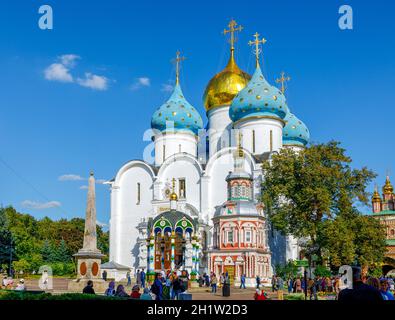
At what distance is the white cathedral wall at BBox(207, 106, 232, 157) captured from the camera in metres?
47.2

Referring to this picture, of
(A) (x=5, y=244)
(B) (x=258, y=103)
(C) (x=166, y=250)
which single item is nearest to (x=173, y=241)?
(C) (x=166, y=250)

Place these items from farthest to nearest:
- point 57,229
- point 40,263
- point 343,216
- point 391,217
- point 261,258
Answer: point 57,229 < point 391,217 < point 40,263 < point 261,258 < point 343,216

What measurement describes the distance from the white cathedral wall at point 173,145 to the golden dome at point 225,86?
12.9ft

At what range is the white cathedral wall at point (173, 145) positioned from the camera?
1829 inches

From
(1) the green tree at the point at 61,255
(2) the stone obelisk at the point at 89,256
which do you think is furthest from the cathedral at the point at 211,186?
(2) the stone obelisk at the point at 89,256

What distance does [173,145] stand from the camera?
153 feet

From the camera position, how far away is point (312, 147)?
33.9 meters

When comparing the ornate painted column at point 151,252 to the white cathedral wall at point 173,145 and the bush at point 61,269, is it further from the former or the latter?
the bush at point 61,269

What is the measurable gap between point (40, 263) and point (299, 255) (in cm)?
2566

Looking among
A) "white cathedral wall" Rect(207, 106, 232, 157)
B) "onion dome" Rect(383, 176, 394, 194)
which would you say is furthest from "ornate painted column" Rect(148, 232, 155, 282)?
"onion dome" Rect(383, 176, 394, 194)

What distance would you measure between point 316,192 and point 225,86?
61.4 ft

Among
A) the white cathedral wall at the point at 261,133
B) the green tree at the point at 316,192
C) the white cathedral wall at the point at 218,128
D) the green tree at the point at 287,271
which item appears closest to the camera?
the green tree at the point at 316,192

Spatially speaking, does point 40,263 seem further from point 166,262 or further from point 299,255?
point 299,255
